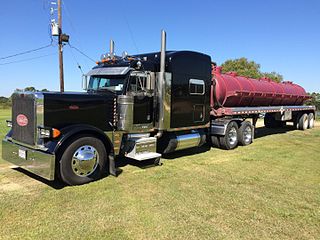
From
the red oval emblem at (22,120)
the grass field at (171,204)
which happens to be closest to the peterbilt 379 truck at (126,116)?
the red oval emblem at (22,120)

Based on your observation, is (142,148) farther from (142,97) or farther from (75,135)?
(75,135)

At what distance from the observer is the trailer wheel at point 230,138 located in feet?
33.2

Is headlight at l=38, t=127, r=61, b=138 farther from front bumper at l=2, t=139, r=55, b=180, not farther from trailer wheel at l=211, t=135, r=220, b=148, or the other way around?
trailer wheel at l=211, t=135, r=220, b=148

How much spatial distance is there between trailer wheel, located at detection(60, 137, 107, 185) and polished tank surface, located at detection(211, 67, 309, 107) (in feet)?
17.8

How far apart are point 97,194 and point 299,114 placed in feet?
49.8

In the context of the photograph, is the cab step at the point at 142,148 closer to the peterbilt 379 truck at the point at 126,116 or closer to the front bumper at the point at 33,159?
the peterbilt 379 truck at the point at 126,116

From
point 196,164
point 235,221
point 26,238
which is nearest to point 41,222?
point 26,238

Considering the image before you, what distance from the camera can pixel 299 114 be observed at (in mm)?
17219

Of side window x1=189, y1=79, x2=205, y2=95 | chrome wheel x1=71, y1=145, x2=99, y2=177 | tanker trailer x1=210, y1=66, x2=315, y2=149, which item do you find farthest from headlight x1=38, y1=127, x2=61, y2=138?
tanker trailer x1=210, y1=66, x2=315, y2=149

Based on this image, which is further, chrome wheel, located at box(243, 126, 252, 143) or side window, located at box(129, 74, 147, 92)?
chrome wheel, located at box(243, 126, 252, 143)

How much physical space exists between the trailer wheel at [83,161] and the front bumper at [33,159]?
0.23 metres

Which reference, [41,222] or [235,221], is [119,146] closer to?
[41,222]

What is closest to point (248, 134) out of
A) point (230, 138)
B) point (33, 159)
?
point (230, 138)

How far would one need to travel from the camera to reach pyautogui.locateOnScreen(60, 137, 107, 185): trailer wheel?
5602 mm
